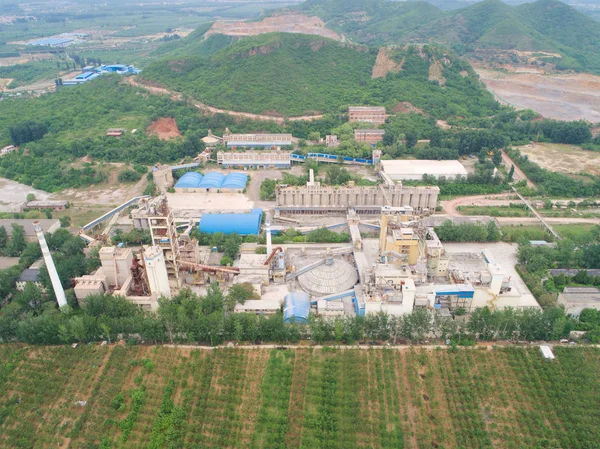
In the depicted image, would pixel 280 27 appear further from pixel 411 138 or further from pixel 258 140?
pixel 411 138

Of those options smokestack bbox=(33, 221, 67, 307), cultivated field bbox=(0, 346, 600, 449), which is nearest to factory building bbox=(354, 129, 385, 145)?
cultivated field bbox=(0, 346, 600, 449)

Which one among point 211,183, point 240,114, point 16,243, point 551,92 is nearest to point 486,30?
point 551,92

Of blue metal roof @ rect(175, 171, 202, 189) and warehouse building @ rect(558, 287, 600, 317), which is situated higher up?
warehouse building @ rect(558, 287, 600, 317)

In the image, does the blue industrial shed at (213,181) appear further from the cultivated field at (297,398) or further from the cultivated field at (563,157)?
the cultivated field at (563,157)

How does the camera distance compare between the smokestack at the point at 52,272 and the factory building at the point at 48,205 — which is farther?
the factory building at the point at 48,205

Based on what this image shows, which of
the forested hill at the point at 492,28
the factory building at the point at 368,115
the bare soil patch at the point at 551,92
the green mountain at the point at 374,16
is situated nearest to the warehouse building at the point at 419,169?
the factory building at the point at 368,115

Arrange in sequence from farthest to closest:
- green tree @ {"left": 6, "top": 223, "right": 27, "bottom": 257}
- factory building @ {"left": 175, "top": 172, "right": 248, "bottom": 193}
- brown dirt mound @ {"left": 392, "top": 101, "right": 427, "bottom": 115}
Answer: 1. brown dirt mound @ {"left": 392, "top": 101, "right": 427, "bottom": 115}
2. factory building @ {"left": 175, "top": 172, "right": 248, "bottom": 193}
3. green tree @ {"left": 6, "top": 223, "right": 27, "bottom": 257}

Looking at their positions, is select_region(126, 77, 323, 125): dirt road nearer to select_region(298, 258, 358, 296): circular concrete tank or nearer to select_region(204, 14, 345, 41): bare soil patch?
select_region(298, 258, 358, 296): circular concrete tank
